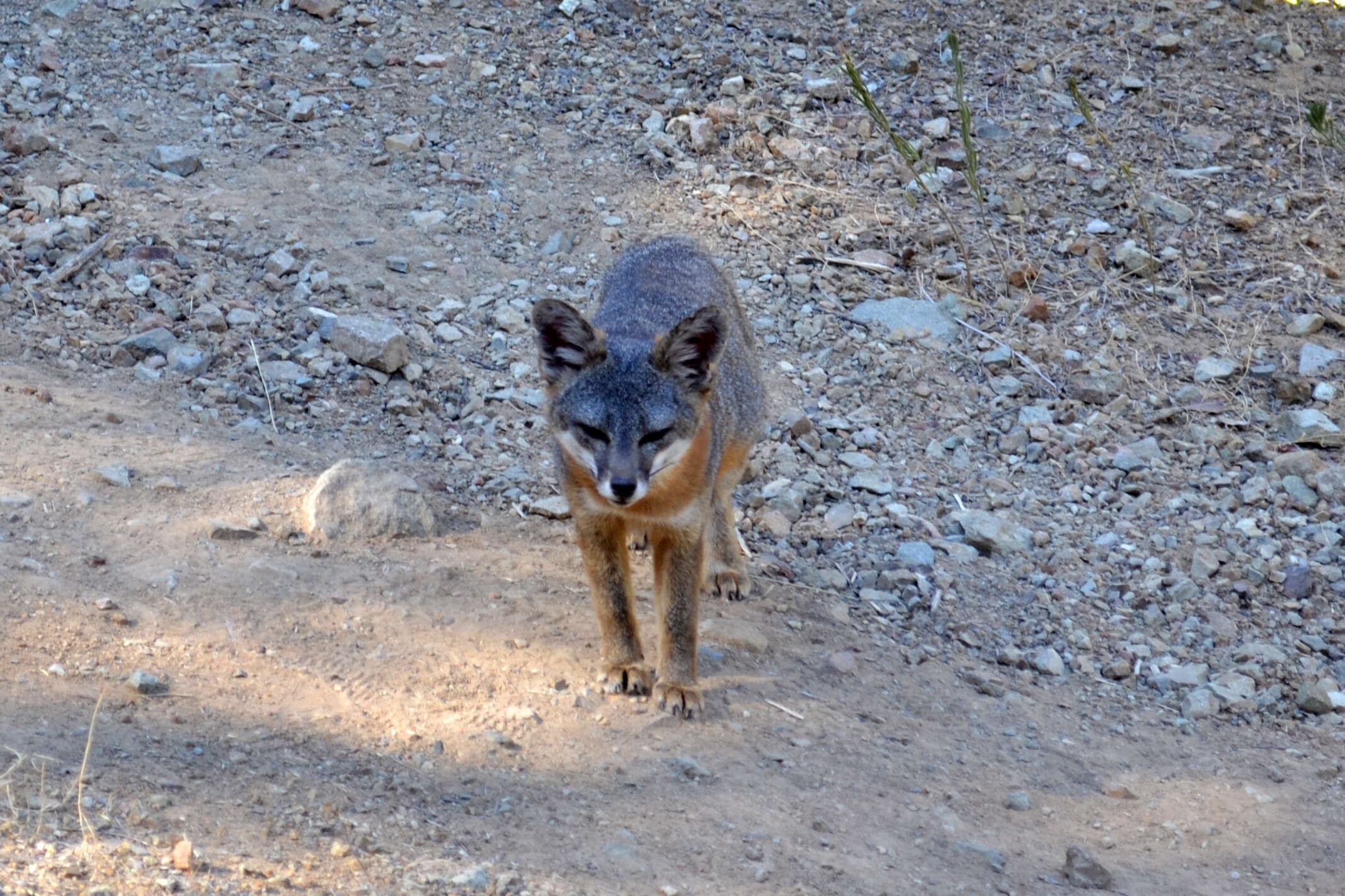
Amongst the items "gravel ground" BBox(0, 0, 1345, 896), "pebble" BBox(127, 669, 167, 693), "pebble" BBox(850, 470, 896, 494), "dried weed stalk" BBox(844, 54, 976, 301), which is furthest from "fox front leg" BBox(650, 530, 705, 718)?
"dried weed stalk" BBox(844, 54, 976, 301)

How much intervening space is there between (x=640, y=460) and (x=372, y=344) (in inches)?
105

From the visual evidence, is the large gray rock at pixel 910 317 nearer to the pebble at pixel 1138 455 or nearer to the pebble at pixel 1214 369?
the pebble at pixel 1138 455

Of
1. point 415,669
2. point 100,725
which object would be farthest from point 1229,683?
point 100,725

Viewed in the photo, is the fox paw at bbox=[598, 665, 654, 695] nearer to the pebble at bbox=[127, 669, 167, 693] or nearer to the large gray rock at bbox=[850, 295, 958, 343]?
the pebble at bbox=[127, 669, 167, 693]

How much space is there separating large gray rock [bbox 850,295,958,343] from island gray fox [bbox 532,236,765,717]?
2823 mm

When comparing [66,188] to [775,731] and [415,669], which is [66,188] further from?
[775,731]

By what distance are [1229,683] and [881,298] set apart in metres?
3.38

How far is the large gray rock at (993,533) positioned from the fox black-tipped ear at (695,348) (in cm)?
209

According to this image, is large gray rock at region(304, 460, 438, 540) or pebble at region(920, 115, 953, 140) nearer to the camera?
large gray rock at region(304, 460, 438, 540)

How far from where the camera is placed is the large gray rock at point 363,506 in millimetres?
5770

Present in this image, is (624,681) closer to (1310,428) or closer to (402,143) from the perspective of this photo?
(1310,428)

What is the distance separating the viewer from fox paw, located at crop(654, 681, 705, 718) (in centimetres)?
517

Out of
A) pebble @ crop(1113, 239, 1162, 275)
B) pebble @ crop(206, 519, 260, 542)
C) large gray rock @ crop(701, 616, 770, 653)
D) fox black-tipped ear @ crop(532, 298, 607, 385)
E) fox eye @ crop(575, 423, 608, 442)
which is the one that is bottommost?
large gray rock @ crop(701, 616, 770, 653)

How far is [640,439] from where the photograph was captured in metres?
4.97
